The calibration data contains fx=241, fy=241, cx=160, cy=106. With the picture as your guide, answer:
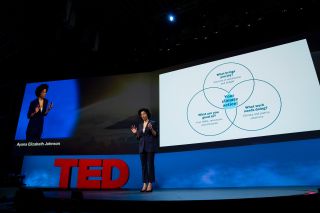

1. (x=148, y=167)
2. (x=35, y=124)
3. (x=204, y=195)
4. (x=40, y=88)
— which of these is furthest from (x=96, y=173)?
(x=204, y=195)

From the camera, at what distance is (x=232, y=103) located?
384 centimetres

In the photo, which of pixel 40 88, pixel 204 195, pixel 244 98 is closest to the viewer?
pixel 204 195

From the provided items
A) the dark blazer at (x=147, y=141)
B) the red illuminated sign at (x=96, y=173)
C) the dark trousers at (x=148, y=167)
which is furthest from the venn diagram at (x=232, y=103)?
the red illuminated sign at (x=96, y=173)

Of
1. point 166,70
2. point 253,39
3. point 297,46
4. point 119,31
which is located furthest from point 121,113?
point 297,46

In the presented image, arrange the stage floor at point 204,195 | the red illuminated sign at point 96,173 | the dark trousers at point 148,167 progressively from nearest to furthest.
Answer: the stage floor at point 204,195 → the dark trousers at point 148,167 → the red illuminated sign at point 96,173

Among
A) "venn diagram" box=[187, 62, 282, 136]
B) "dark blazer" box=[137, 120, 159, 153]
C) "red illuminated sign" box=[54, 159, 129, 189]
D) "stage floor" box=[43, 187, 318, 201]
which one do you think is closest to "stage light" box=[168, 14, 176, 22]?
"venn diagram" box=[187, 62, 282, 136]

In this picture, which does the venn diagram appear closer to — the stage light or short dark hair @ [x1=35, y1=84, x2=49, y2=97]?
the stage light

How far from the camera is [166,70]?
482 centimetres

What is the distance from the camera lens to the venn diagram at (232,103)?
3574 millimetres

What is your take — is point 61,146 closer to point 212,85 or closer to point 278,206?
point 212,85

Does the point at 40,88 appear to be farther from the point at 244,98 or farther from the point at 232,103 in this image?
the point at 244,98

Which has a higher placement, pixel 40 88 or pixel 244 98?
pixel 40 88

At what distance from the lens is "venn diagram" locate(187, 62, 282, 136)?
141 inches

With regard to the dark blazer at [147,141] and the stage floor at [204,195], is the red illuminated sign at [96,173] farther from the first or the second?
the stage floor at [204,195]
